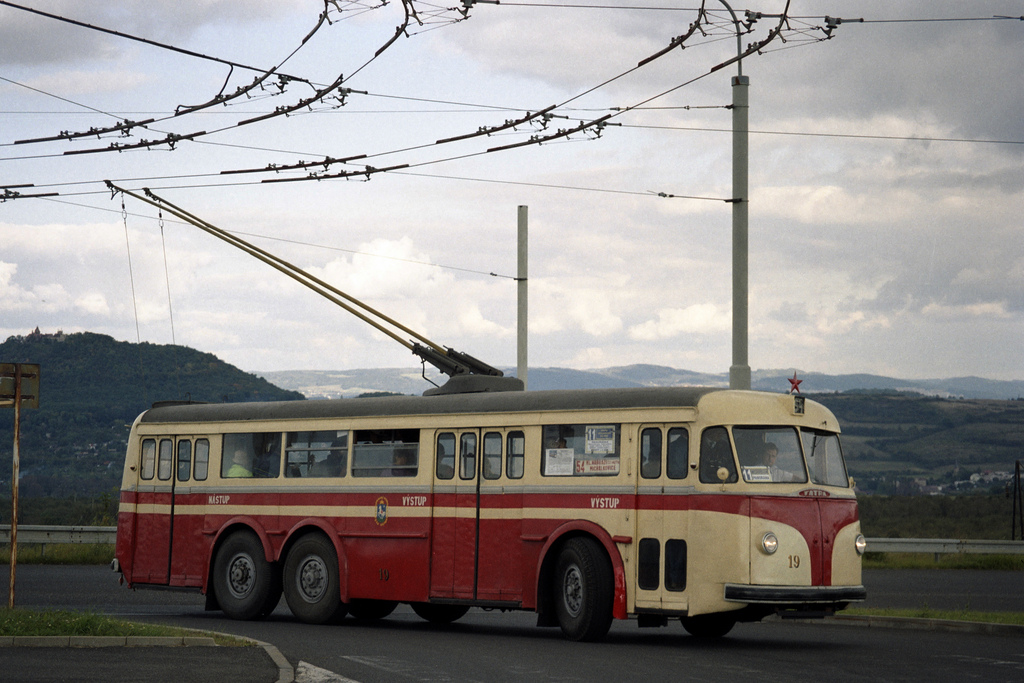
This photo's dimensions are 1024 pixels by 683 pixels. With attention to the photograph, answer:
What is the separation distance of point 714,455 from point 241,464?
7.66 meters

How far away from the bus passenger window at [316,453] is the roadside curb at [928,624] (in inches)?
278

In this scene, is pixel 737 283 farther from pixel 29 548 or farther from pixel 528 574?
pixel 29 548

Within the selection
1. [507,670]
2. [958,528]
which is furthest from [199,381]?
[507,670]

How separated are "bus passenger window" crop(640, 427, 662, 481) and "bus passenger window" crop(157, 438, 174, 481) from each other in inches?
331

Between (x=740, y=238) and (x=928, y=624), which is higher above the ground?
(x=740, y=238)

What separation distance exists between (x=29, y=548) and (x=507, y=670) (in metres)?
24.2

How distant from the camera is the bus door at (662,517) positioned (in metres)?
14.4

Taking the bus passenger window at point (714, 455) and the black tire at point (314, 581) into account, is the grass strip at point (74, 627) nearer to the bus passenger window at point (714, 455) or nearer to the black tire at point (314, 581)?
the black tire at point (314, 581)

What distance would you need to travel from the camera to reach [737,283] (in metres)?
19.5

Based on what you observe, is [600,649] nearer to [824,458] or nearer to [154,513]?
[824,458]

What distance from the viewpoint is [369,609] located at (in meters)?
19.0

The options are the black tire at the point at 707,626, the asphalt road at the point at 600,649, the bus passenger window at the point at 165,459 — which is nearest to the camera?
the asphalt road at the point at 600,649

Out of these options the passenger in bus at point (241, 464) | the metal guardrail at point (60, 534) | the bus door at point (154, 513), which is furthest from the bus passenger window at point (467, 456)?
the metal guardrail at point (60, 534)

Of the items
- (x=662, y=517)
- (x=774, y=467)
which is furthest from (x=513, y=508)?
(x=774, y=467)
